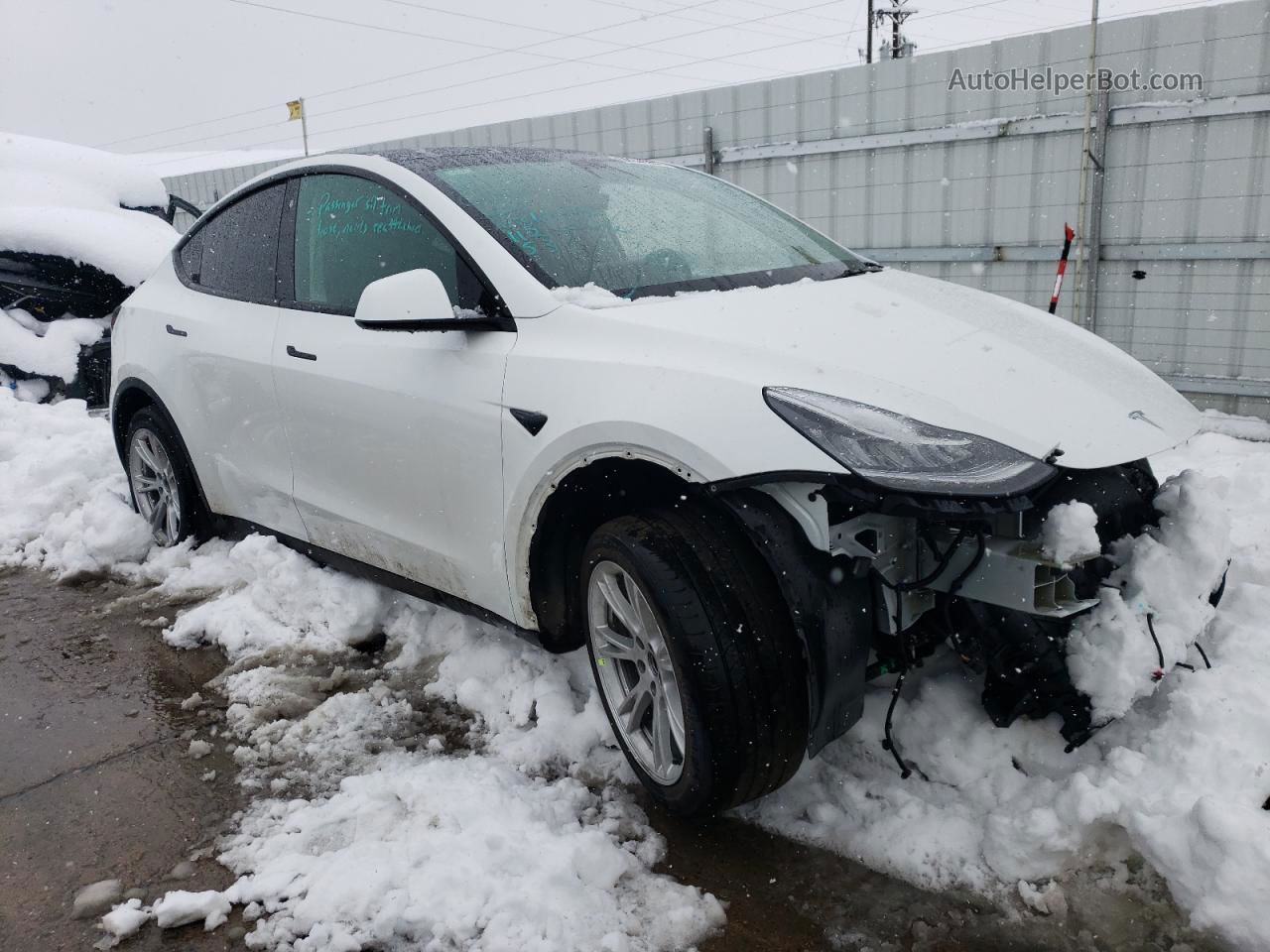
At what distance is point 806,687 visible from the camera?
7.43 ft

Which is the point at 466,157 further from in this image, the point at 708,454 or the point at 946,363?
the point at 946,363

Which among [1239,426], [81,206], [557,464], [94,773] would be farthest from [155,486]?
[1239,426]

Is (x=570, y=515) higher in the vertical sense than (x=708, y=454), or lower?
lower

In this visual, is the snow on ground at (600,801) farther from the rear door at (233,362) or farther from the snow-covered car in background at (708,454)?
the rear door at (233,362)

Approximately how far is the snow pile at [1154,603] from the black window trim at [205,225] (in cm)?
300

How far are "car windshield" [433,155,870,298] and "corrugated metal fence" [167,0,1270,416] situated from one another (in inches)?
97.8

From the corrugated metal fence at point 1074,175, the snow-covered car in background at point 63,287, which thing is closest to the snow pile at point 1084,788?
the corrugated metal fence at point 1074,175

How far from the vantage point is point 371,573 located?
11.7 feet

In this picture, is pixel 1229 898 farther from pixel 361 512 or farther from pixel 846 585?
pixel 361 512

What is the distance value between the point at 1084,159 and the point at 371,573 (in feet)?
18.4

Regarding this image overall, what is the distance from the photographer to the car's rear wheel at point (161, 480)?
14.7ft

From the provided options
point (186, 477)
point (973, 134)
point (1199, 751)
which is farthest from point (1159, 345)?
point (186, 477)

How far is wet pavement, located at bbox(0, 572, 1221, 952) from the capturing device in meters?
2.19

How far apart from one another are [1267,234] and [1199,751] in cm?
495
